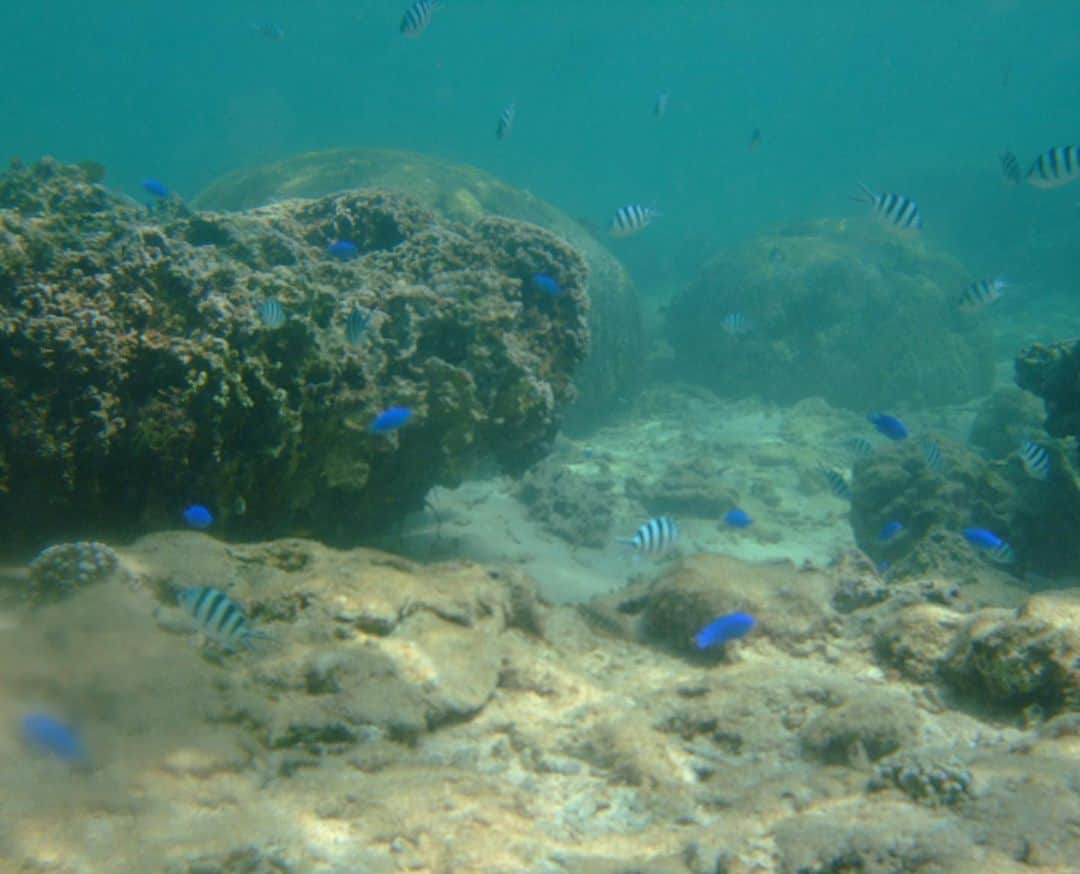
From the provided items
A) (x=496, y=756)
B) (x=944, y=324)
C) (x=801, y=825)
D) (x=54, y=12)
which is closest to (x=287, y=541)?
(x=496, y=756)

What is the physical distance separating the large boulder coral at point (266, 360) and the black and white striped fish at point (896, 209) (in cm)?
377

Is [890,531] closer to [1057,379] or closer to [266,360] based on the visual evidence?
[1057,379]

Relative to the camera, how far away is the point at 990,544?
6965 millimetres

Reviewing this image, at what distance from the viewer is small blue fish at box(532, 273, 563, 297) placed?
271 inches

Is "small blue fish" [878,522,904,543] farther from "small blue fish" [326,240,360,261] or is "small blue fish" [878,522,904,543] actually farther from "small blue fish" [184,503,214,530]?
"small blue fish" [184,503,214,530]

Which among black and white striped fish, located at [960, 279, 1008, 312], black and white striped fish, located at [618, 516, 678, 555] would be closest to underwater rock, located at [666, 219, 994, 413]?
black and white striped fish, located at [960, 279, 1008, 312]

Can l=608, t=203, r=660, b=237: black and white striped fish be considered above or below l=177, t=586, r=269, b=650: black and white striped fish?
above

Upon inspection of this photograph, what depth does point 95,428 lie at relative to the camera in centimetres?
381

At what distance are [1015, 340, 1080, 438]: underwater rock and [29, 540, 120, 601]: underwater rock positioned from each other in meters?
9.46

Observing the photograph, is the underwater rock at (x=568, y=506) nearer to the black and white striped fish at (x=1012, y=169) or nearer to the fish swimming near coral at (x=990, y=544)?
the fish swimming near coral at (x=990, y=544)

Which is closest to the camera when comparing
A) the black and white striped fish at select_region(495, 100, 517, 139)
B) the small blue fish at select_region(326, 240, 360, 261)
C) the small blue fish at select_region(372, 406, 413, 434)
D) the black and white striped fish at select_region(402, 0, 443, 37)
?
the small blue fish at select_region(372, 406, 413, 434)

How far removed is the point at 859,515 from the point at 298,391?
7.67 meters

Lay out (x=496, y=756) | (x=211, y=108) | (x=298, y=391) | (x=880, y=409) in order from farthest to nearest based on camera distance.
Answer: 1. (x=211, y=108)
2. (x=880, y=409)
3. (x=298, y=391)
4. (x=496, y=756)

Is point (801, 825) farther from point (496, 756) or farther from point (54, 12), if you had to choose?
point (54, 12)
